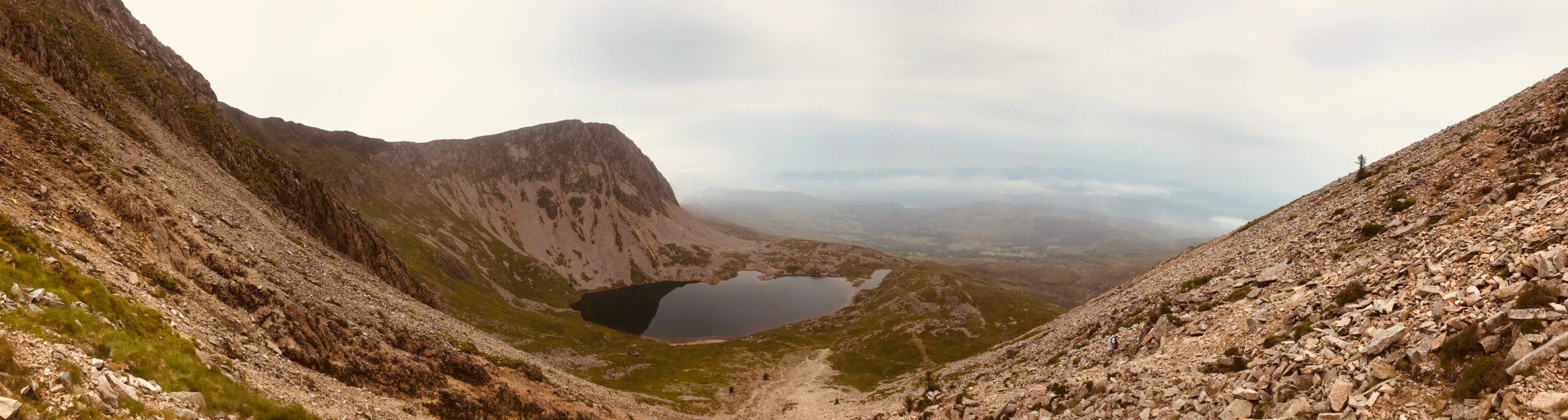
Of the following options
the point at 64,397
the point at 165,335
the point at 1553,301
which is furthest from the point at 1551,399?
the point at 165,335

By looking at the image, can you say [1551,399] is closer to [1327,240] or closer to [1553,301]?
[1553,301]

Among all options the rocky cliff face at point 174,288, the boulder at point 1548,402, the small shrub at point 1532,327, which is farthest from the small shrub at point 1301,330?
the rocky cliff face at point 174,288

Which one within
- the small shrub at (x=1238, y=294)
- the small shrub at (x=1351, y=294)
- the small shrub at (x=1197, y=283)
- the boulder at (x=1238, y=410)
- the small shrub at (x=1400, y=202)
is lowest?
the boulder at (x=1238, y=410)

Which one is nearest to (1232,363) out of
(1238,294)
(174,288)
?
(1238,294)

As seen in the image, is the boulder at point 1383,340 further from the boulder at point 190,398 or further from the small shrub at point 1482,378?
the boulder at point 190,398

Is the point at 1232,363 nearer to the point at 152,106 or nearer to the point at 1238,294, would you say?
the point at 1238,294

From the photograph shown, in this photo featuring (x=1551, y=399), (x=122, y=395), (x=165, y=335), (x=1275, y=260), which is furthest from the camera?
(x=1275, y=260)
